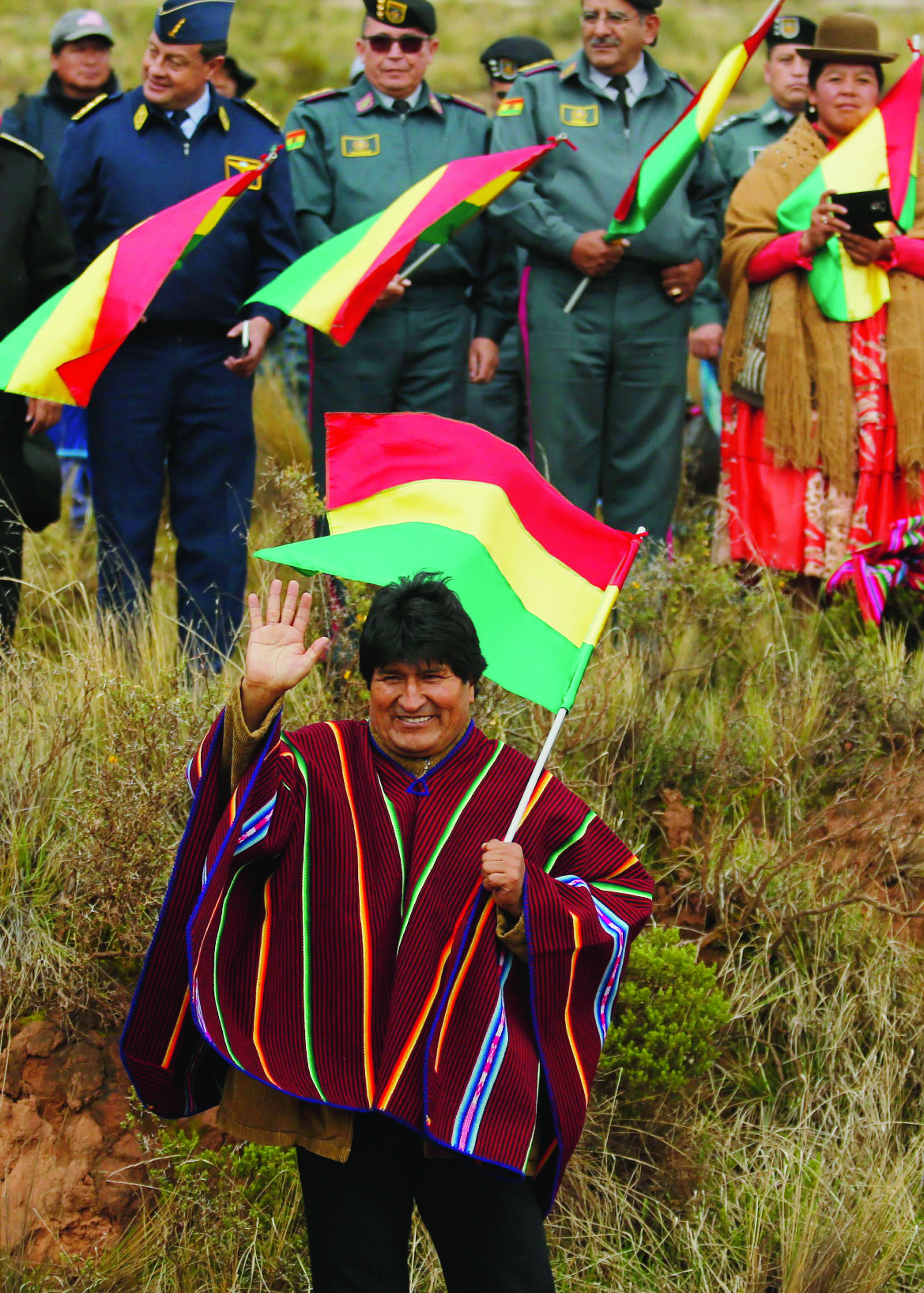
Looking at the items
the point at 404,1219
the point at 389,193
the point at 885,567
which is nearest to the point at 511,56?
the point at 389,193

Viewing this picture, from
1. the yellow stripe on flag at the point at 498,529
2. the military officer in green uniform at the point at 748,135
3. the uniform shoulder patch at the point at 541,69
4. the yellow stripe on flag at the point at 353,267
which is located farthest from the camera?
the military officer in green uniform at the point at 748,135

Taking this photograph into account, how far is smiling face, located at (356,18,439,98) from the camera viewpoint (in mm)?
6172

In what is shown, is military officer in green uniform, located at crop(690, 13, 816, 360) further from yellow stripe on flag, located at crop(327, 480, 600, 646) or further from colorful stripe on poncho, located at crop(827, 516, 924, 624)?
yellow stripe on flag, located at crop(327, 480, 600, 646)

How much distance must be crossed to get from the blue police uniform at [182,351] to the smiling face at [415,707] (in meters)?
2.62

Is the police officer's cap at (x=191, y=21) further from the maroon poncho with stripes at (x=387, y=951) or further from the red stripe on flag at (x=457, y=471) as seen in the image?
the maroon poncho with stripes at (x=387, y=951)

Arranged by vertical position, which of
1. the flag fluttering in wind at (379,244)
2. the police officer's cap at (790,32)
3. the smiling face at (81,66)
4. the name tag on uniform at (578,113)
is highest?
the name tag on uniform at (578,113)

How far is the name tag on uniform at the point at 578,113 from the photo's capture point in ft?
20.2

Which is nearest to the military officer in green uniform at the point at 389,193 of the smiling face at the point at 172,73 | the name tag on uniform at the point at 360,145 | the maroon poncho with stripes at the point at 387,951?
the name tag on uniform at the point at 360,145

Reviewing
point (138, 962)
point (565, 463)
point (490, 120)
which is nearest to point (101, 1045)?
point (138, 962)

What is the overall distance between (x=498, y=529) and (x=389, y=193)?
310 cm

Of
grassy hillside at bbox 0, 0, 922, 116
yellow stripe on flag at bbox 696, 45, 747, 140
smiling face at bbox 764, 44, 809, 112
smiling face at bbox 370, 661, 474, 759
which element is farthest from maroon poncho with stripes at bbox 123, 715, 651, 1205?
grassy hillside at bbox 0, 0, 922, 116

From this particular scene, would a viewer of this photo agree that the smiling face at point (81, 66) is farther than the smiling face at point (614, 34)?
Yes

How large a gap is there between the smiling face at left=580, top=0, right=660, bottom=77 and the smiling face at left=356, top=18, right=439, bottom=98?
0.61 metres

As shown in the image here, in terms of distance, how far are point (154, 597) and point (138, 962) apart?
1.97 meters
